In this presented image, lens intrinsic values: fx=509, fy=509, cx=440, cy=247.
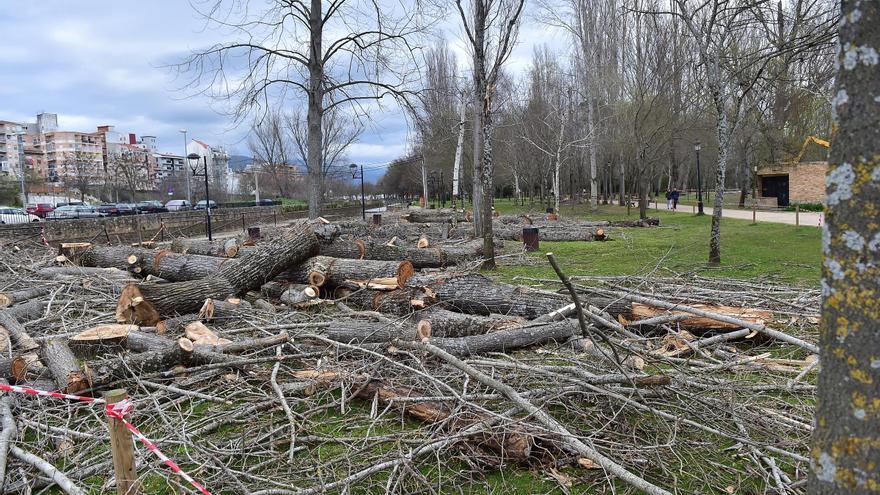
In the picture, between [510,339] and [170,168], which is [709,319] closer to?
[510,339]

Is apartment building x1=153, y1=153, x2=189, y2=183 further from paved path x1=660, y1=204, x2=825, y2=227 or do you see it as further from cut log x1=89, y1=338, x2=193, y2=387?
cut log x1=89, y1=338, x2=193, y2=387

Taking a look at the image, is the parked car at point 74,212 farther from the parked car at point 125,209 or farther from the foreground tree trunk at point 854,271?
the foreground tree trunk at point 854,271

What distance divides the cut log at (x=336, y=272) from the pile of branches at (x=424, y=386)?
1.09 ft

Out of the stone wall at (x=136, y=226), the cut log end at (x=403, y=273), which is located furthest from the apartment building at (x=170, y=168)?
the cut log end at (x=403, y=273)

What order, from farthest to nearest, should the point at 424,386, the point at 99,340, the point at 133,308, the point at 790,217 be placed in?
1. the point at 790,217
2. the point at 133,308
3. the point at 99,340
4. the point at 424,386

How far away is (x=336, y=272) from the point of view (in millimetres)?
7648

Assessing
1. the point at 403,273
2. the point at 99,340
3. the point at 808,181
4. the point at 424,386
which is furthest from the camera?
the point at 808,181

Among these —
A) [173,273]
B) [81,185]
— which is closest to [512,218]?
[173,273]

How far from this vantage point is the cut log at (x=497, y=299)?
579 centimetres

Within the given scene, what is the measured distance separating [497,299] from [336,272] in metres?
2.73

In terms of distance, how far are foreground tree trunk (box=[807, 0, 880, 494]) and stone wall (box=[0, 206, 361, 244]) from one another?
50.8 ft

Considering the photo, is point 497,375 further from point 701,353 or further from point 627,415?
point 701,353

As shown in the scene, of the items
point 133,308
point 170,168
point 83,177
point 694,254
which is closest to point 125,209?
point 83,177

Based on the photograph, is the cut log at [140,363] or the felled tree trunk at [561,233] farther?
the felled tree trunk at [561,233]
